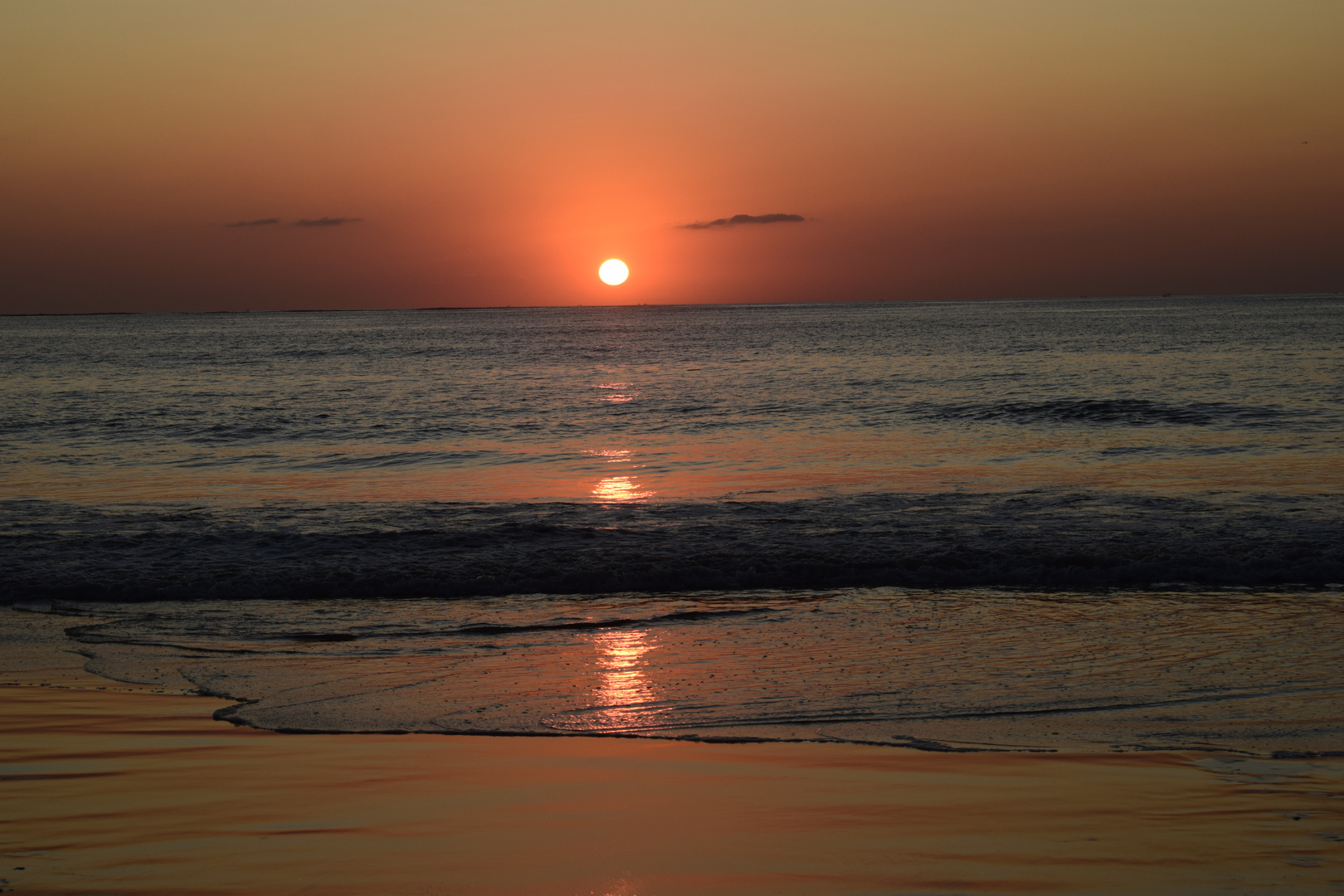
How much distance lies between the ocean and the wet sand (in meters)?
0.47

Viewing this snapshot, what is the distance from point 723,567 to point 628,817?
6954 mm

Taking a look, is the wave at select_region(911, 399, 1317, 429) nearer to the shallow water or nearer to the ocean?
the ocean

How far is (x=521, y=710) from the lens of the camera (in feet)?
21.1

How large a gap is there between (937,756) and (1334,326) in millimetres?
101690

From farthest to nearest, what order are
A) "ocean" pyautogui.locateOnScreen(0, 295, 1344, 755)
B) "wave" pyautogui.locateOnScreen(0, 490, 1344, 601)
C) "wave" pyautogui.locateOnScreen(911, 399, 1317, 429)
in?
"wave" pyautogui.locateOnScreen(911, 399, 1317, 429)
"wave" pyautogui.locateOnScreen(0, 490, 1344, 601)
"ocean" pyautogui.locateOnScreen(0, 295, 1344, 755)

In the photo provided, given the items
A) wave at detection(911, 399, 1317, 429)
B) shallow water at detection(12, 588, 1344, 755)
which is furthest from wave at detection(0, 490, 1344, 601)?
wave at detection(911, 399, 1317, 429)

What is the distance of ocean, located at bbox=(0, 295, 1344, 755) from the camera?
655cm

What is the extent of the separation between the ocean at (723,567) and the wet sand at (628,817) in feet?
1.53

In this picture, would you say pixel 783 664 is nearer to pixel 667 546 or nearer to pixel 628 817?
pixel 628 817

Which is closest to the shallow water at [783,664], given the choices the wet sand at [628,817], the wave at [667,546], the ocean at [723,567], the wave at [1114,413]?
the ocean at [723,567]

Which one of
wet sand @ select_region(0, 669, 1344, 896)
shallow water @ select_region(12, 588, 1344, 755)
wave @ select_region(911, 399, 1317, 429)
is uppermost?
wave @ select_region(911, 399, 1317, 429)

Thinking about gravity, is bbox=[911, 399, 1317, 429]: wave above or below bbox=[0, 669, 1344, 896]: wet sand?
above

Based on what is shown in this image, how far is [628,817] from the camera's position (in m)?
4.59

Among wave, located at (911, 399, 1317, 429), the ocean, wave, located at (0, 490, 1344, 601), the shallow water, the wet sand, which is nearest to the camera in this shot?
the wet sand
